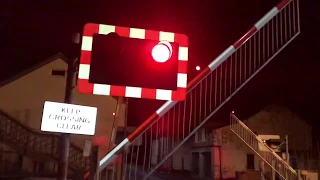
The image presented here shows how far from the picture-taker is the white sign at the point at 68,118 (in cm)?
429

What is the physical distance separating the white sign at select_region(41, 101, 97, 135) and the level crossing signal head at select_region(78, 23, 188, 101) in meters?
1.58

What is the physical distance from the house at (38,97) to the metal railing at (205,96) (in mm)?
14985

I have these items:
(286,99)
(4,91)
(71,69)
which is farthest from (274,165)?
(4,91)

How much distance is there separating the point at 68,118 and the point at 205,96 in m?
1.85

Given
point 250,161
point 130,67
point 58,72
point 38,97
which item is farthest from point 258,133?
point 130,67

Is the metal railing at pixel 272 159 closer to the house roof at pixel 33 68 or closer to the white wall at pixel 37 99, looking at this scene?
the white wall at pixel 37 99

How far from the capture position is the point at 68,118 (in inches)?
175

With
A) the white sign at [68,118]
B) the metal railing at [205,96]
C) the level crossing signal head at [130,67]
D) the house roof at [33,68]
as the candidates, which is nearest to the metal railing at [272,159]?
the metal railing at [205,96]

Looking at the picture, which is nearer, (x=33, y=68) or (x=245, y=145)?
(x=33, y=68)

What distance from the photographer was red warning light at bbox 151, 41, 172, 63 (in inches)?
115

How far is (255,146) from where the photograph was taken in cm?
1709

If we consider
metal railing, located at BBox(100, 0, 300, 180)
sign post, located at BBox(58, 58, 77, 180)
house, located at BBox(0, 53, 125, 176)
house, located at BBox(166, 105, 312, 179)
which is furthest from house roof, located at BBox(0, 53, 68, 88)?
metal railing, located at BBox(100, 0, 300, 180)

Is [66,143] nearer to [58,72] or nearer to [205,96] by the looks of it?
[205,96]

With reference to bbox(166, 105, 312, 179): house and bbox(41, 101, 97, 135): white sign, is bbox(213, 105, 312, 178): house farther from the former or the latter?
bbox(41, 101, 97, 135): white sign
